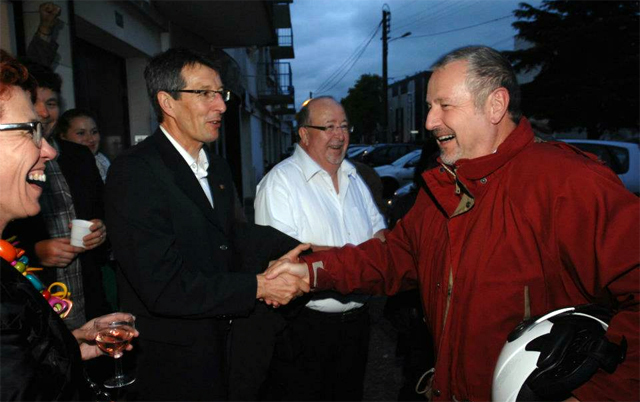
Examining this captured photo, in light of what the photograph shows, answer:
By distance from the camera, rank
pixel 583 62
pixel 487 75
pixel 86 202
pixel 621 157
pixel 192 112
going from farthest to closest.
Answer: pixel 583 62, pixel 621 157, pixel 86 202, pixel 192 112, pixel 487 75

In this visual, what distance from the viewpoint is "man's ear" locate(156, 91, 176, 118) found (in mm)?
2533

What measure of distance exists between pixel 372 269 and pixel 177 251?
1066 mm

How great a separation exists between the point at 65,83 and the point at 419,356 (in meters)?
4.82

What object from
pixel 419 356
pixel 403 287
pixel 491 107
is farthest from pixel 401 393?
pixel 491 107

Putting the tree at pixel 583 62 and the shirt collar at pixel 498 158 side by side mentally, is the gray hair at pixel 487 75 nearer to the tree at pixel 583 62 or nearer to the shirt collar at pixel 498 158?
the shirt collar at pixel 498 158

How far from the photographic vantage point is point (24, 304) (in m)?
1.23

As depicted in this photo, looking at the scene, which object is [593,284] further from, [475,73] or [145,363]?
[145,363]

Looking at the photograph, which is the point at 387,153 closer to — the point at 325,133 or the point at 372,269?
the point at 325,133

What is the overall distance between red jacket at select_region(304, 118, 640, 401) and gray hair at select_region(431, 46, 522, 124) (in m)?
0.16

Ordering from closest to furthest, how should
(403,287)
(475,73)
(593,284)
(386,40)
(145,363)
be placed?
(593,284), (475,73), (145,363), (403,287), (386,40)

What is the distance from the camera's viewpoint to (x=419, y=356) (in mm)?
3404

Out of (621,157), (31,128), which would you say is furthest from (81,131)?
(621,157)

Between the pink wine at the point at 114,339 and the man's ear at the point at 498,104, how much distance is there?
1.86m

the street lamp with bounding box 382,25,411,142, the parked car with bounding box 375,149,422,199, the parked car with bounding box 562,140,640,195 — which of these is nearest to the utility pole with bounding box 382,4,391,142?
the street lamp with bounding box 382,25,411,142
